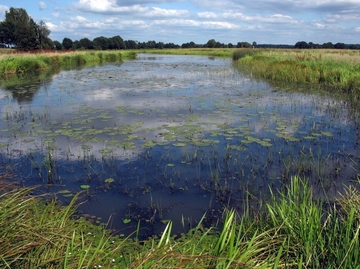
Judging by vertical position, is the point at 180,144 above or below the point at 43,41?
below

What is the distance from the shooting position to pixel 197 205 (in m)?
4.19

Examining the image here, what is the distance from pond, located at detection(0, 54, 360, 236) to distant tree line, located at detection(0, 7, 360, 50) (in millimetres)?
37414

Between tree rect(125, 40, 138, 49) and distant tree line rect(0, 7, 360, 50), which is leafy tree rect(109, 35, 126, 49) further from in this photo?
tree rect(125, 40, 138, 49)

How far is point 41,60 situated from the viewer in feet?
80.0

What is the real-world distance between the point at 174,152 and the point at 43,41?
46.5 meters

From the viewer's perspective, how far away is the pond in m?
4.30

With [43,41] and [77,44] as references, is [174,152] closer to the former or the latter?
[43,41]

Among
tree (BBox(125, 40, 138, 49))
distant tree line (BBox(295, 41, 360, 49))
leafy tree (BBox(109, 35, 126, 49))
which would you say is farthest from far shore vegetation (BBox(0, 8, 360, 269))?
tree (BBox(125, 40, 138, 49))

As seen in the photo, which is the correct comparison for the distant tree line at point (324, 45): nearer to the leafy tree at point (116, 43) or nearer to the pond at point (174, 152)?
the leafy tree at point (116, 43)

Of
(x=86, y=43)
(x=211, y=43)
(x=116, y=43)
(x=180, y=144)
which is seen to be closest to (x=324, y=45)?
(x=211, y=43)

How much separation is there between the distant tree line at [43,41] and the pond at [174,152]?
123ft

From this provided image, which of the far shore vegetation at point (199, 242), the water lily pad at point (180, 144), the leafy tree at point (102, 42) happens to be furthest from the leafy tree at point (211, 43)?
the far shore vegetation at point (199, 242)

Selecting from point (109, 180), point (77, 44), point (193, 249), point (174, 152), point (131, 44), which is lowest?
point (109, 180)

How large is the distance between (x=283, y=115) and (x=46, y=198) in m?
6.71
